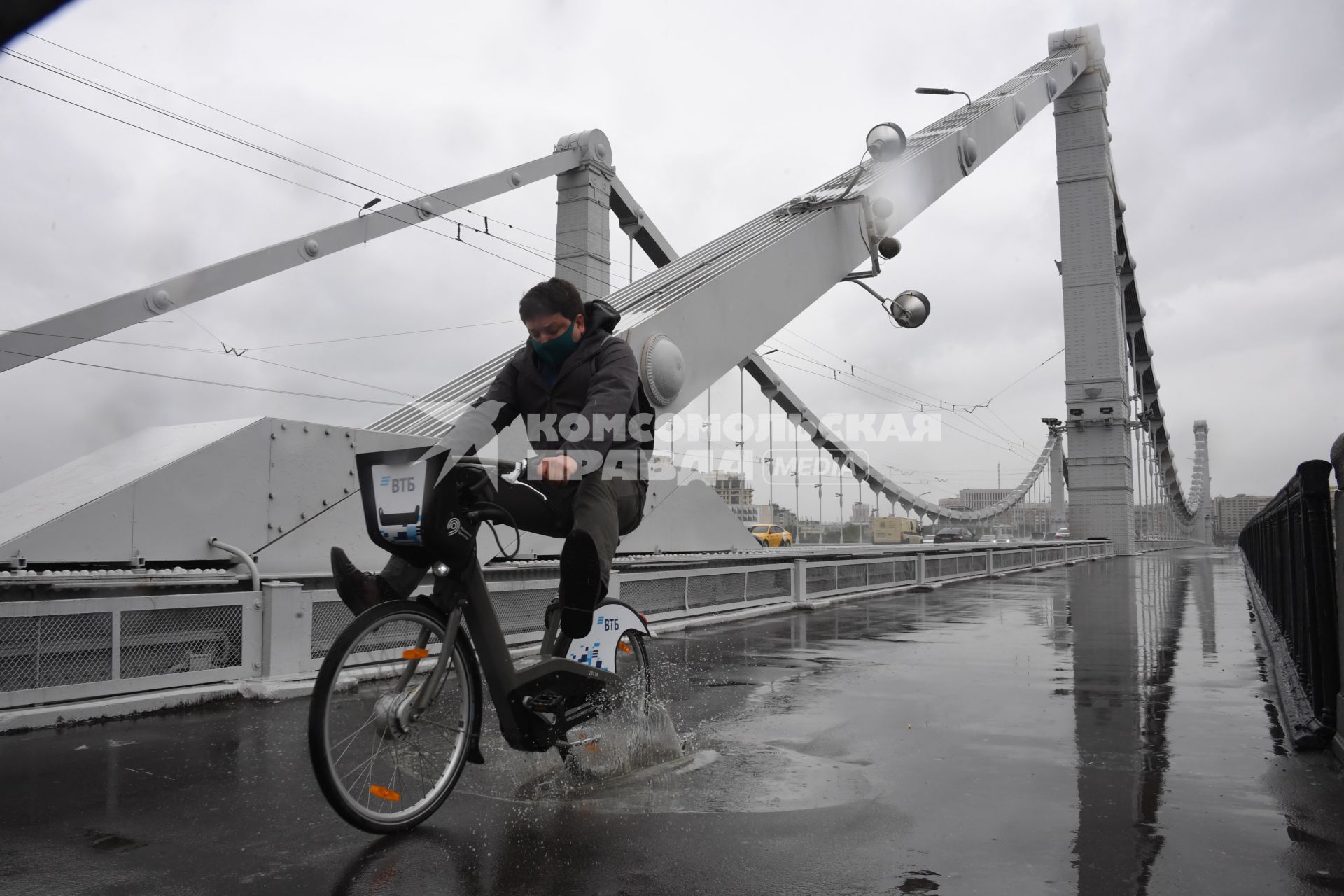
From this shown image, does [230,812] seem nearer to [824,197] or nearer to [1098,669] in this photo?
[1098,669]

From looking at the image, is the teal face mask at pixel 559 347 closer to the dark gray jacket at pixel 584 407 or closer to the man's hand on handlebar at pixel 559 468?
the dark gray jacket at pixel 584 407

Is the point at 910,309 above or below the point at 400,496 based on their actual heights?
above

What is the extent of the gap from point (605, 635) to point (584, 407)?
800 mm

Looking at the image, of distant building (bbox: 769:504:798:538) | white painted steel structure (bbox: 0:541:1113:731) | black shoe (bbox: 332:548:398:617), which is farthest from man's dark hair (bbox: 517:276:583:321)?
distant building (bbox: 769:504:798:538)

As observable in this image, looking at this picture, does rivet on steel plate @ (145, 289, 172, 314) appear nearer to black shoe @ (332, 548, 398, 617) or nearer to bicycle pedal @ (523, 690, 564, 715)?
black shoe @ (332, 548, 398, 617)

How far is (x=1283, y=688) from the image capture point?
179 inches

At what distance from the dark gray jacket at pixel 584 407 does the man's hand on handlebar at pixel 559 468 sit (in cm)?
15

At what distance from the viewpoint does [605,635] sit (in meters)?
3.14

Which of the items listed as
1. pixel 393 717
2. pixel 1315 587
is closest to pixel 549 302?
pixel 393 717

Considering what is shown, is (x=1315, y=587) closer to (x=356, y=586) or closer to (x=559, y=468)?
(x=559, y=468)

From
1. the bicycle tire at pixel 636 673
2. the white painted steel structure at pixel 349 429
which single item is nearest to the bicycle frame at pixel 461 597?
the bicycle tire at pixel 636 673

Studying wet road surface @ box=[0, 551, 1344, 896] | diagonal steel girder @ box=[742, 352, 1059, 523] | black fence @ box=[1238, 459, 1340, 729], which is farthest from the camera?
diagonal steel girder @ box=[742, 352, 1059, 523]

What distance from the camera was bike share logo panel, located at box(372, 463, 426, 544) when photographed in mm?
2424

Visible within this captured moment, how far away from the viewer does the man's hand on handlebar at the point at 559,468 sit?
2447mm
